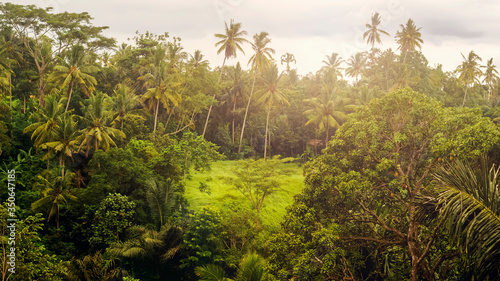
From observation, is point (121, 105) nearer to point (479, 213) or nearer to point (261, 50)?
point (261, 50)

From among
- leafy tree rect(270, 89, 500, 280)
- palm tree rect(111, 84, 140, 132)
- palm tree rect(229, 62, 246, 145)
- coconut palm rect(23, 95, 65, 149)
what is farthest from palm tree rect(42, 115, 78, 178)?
palm tree rect(229, 62, 246, 145)

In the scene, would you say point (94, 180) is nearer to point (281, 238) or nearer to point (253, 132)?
point (281, 238)

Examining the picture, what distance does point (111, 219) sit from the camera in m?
19.8

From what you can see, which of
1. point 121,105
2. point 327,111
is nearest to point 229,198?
point 121,105

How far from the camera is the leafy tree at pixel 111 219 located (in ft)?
64.0

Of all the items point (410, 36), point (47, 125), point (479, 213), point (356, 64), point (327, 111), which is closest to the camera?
point (479, 213)

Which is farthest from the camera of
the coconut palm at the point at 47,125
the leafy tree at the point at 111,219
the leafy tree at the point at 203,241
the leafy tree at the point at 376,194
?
the coconut palm at the point at 47,125

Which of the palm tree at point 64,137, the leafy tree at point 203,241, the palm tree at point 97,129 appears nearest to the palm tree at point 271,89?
the palm tree at point 97,129

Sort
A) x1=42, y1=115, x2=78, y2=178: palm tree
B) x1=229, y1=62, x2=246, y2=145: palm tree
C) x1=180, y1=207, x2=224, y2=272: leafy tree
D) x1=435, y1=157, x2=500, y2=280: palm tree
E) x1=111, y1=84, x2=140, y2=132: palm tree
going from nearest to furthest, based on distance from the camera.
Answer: x1=435, y1=157, x2=500, y2=280: palm tree, x1=180, y1=207, x2=224, y2=272: leafy tree, x1=42, y1=115, x2=78, y2=178: palm tree, x1=111, y1=84, x2=140, y2=132: palm tree, x1=229, y1=62, x2=246, y2=145: palm tree

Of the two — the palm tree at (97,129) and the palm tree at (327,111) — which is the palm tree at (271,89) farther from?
the palm tree at (97,129)

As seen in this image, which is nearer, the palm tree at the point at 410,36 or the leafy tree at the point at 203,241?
the leafy tree at the point at 203,241

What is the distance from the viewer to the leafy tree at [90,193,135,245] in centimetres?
1952

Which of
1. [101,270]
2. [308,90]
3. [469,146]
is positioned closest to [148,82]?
[101,270]

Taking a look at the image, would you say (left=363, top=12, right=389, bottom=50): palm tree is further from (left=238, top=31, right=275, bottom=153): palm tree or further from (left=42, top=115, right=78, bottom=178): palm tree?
(left=42, top=115, right=78, bottom=178): palm tree
